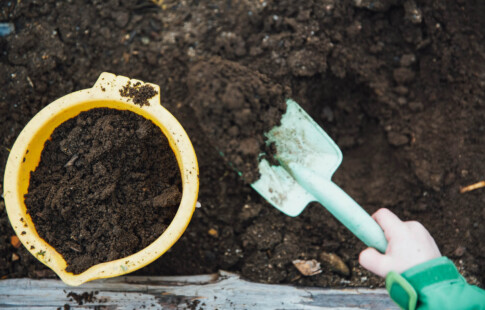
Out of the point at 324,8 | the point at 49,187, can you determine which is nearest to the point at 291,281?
the point at 49,187

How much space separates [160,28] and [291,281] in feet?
3.77

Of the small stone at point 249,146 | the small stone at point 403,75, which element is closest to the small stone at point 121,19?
the small stone at point 249,146

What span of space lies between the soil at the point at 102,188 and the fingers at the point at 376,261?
0.63 m

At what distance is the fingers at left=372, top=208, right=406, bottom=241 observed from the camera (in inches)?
49.5

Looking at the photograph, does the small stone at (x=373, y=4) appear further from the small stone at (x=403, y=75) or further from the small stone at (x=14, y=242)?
the small stone at (x=14, y=242)

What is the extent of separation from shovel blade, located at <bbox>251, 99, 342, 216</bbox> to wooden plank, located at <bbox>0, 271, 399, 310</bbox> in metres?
0.32

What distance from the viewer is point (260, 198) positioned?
1.58 meters

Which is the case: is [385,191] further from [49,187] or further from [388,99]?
[49,187]

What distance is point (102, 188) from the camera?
122cm

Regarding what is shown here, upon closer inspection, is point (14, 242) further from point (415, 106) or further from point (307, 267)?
point (415, 106)

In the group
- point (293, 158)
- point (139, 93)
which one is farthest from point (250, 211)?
point (139, 93)

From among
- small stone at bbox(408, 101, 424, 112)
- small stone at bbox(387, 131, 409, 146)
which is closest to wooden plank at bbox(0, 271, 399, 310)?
small stone at bbox(387, 131, 409, 146)

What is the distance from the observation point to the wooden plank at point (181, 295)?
55.1 inches

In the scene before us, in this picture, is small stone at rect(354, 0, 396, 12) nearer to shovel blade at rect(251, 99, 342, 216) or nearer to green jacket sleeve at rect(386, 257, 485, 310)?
shovel blade at rect(251, 99, 342, 216)
